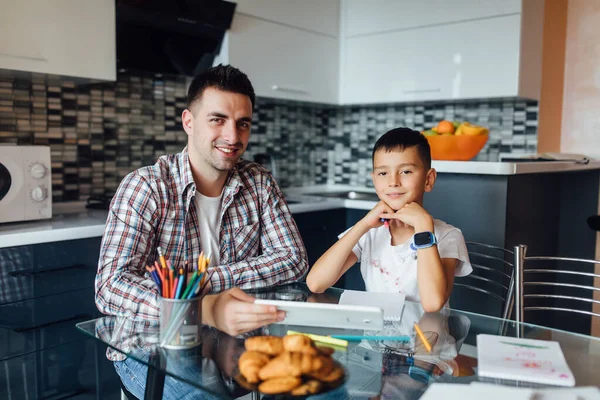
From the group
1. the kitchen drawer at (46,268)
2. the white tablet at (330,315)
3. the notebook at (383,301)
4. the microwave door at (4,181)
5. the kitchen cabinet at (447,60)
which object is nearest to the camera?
the white tablet at (330,315)

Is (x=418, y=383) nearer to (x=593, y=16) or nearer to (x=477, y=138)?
(x=477, y=138)

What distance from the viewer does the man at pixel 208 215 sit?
140cm

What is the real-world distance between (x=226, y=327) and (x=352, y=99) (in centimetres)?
255

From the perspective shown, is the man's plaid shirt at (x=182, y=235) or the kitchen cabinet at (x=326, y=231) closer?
the man's plaid shirt at (x=182, y=235)

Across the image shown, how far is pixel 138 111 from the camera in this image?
2.83 m

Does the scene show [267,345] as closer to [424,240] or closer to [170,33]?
[424,240]

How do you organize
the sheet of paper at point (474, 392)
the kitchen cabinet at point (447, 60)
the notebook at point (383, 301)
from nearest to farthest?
1. the sheet of paper at point (474, 392)
2. the notebook at point (383, 301)
3. the kitchen cabinet at point (447, 60)

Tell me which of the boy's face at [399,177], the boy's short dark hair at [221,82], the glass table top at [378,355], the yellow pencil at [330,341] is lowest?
the glass table top at [378,355]

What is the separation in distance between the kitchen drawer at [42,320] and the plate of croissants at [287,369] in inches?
51.4

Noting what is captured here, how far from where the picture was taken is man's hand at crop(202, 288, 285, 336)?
3.48ft

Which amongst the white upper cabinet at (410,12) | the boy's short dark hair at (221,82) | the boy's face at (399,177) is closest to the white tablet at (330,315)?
the boy's face at (399,177)

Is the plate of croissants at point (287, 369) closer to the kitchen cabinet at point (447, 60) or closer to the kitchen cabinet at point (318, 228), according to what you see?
the kitchen cabinet at point (318, 228)

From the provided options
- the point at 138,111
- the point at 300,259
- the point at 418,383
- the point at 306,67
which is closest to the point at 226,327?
the point at 418,383

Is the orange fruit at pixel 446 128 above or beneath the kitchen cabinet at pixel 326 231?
above
